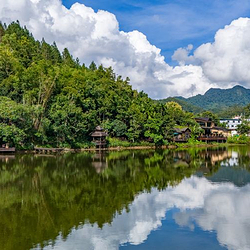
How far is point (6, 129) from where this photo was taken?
3300 cm

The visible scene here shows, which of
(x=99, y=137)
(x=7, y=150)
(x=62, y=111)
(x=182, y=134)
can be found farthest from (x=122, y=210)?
(x=182, y=134)

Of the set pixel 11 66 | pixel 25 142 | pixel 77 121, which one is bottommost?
pixel 25 142

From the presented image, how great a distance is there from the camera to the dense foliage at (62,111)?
35.8m

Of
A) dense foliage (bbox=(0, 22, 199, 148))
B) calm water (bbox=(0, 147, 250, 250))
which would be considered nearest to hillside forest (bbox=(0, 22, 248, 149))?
dense foliage (bbox=(0, 22, 199, 148))

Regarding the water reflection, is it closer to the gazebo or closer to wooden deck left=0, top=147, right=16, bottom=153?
wooden deck left=0, top=147, right=16, bottom=153

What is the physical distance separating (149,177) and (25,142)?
72.1 feet

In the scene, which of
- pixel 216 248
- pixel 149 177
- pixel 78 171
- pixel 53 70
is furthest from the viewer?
pixel 53 70

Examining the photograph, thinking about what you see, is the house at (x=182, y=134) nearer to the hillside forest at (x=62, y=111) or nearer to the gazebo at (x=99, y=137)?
the hillside forest at (x=62, y=111)

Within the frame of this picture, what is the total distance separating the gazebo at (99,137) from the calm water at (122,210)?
20685mm

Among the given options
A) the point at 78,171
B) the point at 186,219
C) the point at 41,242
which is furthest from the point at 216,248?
the point at 78,171

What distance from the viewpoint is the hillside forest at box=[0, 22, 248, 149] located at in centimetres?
3588

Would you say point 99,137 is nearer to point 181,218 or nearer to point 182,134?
point 182,134

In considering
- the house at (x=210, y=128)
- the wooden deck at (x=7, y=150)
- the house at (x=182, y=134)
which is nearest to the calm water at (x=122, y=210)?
the wooden deck at (x=7, y=150)

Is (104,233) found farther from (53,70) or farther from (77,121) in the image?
(53,70)
